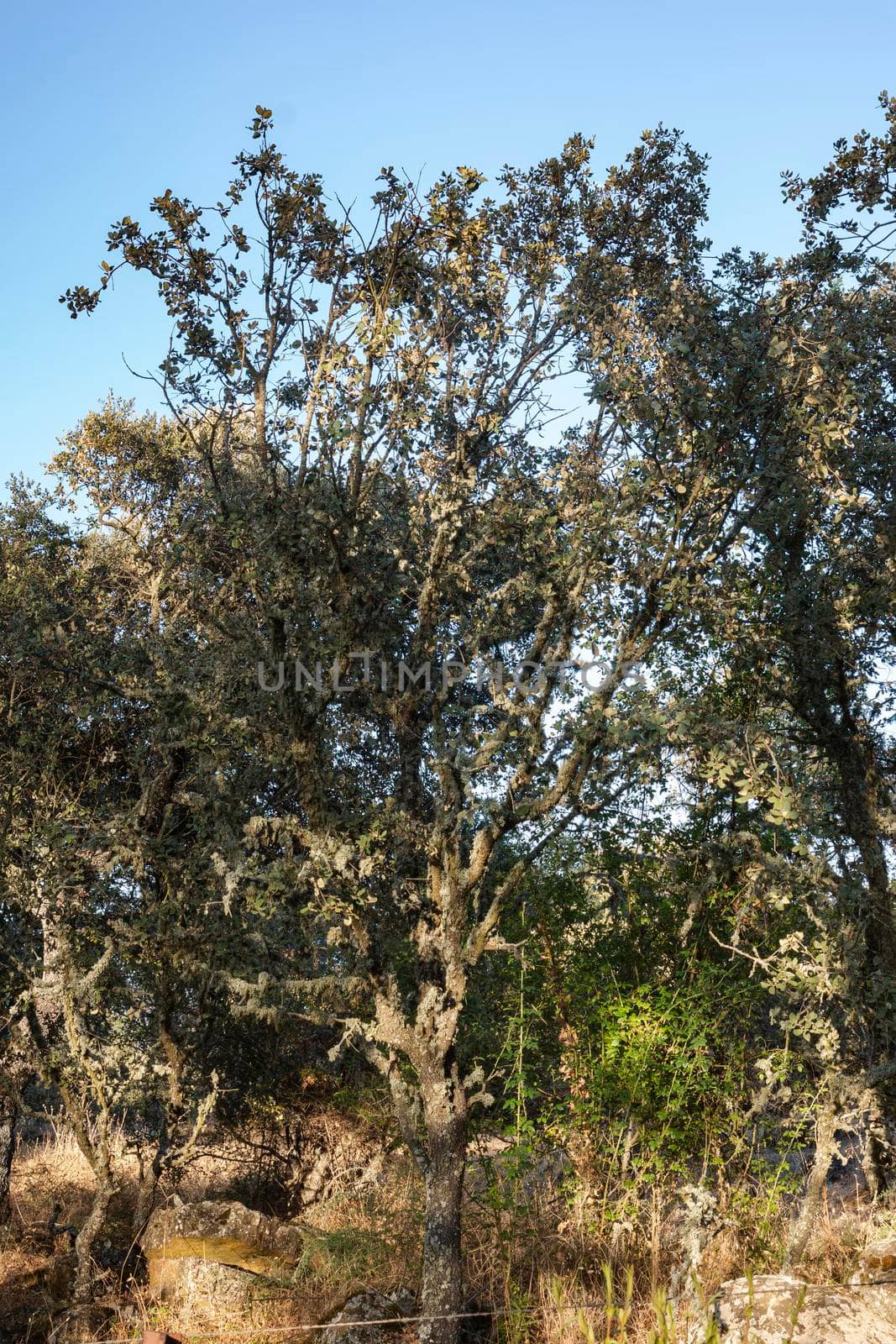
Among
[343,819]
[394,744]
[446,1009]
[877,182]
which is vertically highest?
[877,182]

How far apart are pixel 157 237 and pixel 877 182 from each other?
597cm

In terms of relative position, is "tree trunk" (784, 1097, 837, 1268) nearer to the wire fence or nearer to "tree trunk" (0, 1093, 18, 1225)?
the wire fence

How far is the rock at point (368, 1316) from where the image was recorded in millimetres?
7602

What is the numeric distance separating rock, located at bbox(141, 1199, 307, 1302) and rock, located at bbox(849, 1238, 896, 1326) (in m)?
5.17

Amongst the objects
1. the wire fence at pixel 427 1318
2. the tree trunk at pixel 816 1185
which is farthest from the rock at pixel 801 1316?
the tree trunk at pixel 816 1185

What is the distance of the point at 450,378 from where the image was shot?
9141 millimetres

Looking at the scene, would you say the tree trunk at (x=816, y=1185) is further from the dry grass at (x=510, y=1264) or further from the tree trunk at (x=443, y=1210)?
the tree trunk at (x=443, y=1210)

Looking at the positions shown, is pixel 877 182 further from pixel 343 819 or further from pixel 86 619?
pixel 86 619

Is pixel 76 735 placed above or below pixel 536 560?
below

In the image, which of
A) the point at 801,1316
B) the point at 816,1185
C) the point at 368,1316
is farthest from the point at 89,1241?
the point at 801,1316

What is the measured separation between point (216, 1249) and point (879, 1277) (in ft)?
19.7

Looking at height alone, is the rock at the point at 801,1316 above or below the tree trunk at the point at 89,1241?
above

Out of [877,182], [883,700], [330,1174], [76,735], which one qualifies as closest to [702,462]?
[877,182]

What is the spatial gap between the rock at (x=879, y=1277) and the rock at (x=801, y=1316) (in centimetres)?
4
